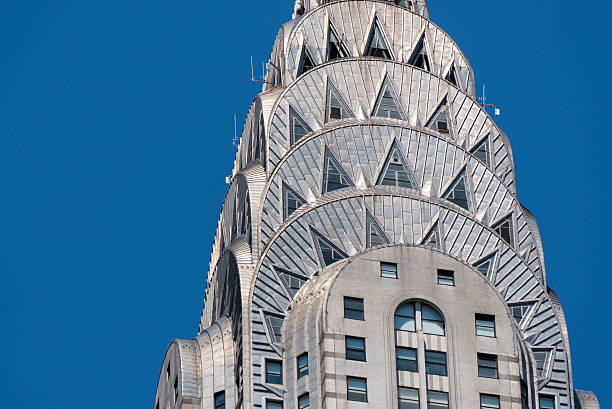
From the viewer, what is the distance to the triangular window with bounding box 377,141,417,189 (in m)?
157

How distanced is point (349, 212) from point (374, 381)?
17.8m

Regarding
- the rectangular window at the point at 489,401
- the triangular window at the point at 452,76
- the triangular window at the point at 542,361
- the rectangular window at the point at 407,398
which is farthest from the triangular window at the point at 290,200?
the triangular window at the point at 452,76

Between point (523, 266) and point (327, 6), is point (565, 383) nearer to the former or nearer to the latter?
point (523, 266)

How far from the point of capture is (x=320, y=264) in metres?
149

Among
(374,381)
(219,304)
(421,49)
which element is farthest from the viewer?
(421,49)

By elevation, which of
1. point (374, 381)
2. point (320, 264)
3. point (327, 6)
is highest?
point (327, 6)

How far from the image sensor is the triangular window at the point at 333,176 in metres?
155

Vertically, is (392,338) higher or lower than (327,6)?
lower

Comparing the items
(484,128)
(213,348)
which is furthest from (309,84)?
(213,348)

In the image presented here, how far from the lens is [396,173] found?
158m

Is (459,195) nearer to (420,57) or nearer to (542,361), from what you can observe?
(542,361)

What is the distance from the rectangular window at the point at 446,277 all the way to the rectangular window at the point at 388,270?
317 cm

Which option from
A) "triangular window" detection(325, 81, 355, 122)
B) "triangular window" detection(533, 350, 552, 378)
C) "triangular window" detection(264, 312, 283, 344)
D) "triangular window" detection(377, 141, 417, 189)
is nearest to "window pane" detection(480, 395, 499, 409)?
"triangular window" detection(533, 350, 552, 378)

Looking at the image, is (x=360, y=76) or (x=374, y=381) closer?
(x=374, y=381)
